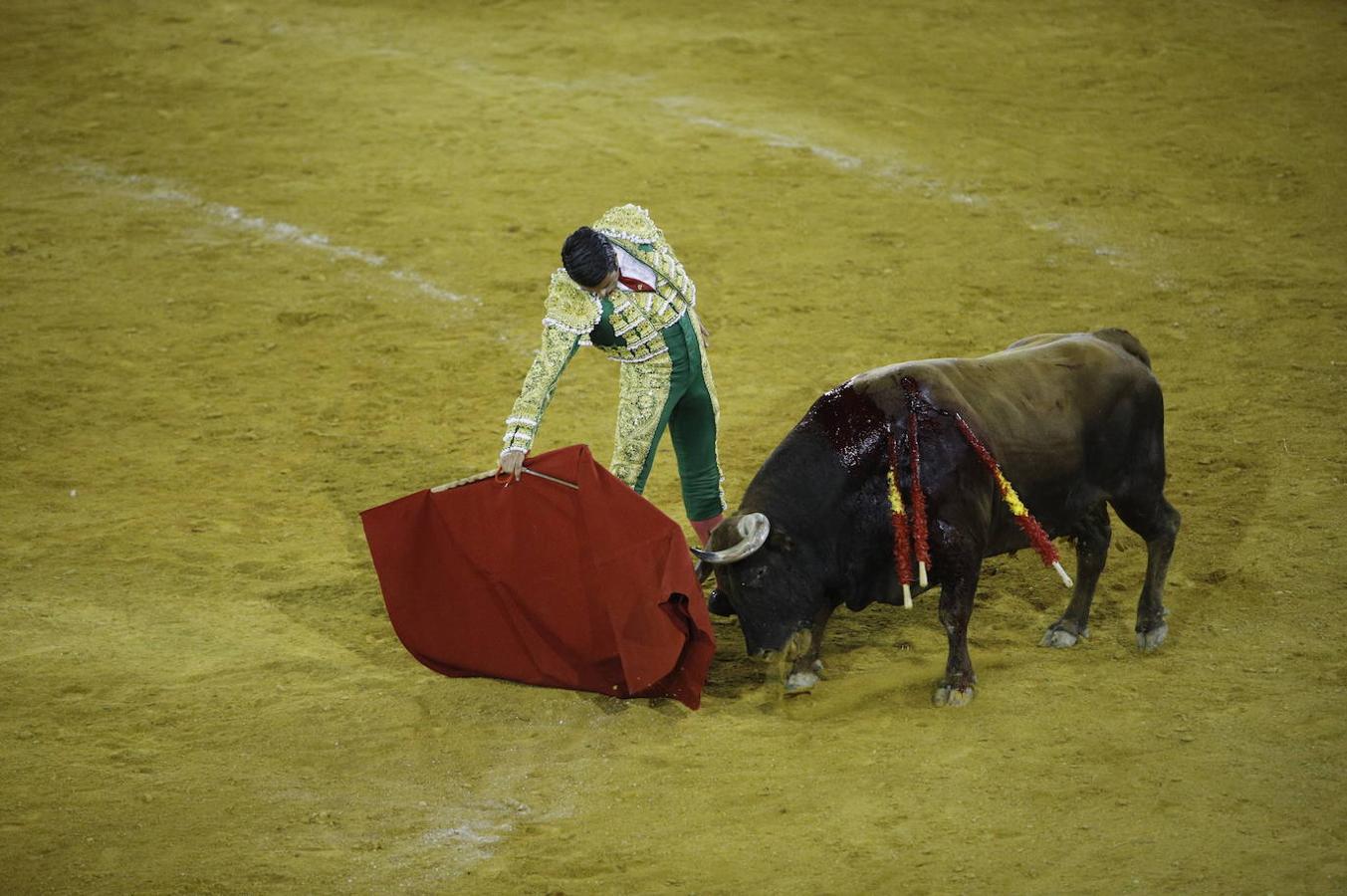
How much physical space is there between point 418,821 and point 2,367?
19.3ft

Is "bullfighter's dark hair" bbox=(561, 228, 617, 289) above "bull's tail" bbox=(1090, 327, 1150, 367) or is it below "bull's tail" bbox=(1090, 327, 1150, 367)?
above

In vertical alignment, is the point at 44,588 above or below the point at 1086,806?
below

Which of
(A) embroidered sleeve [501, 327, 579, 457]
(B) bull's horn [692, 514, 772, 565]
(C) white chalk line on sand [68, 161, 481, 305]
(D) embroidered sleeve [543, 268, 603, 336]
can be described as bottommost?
(C) white chalk line on sand [68, 161, 481, 305]

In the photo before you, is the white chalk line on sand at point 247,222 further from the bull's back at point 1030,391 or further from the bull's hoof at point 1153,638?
the bull's hoof at point 1153,638

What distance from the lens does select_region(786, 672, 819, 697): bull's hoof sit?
20.9 feet

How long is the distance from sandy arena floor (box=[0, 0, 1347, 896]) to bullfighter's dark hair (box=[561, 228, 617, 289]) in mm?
1744

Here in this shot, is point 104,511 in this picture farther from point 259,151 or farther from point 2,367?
point 259,151

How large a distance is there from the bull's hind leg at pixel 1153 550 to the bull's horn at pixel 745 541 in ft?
5.33

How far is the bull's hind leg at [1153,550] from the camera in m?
6.56

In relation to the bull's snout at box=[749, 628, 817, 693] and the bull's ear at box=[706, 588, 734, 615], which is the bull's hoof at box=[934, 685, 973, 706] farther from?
the bull's ear at box=[706, 588, 734, 615]

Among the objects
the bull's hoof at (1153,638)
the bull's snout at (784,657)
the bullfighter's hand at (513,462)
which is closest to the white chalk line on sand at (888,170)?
the bull's hoof at (1153,638)

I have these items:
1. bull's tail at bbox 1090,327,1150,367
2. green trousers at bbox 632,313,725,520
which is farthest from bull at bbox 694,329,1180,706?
green trousers at bbox 632,313,725,520

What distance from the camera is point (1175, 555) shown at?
7438 millimetres

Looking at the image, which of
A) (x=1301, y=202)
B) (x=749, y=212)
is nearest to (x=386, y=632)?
(x=749, y=212)
